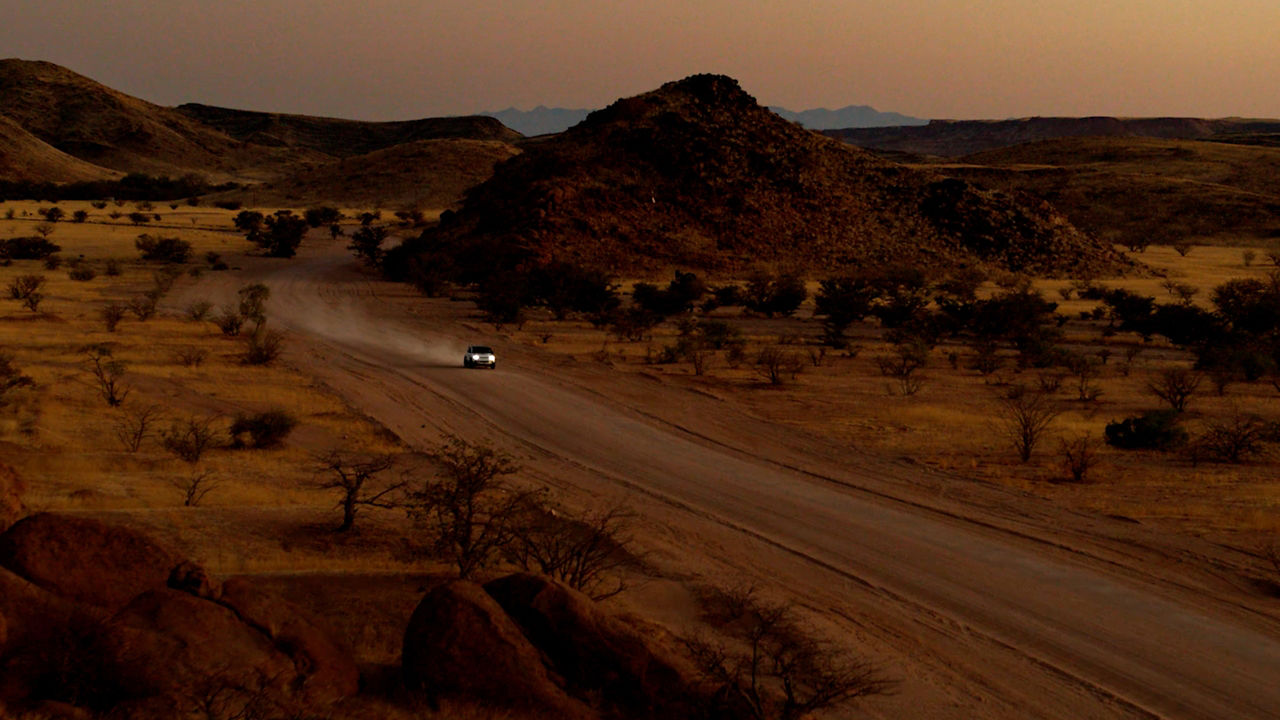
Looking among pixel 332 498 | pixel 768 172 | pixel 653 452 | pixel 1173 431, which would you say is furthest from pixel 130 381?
pixel 768 172

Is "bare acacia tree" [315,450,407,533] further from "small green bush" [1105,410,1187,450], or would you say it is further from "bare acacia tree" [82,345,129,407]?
"small green bush" [1105,410,1187,450]

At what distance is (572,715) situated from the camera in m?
9.53

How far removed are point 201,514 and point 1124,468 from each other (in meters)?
19.7

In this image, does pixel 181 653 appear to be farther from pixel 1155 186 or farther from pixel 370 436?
pixel 1155 186

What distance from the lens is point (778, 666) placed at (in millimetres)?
12086

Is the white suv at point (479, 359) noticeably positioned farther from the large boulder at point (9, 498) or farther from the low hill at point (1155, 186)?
the low hill at point (1155, 186)

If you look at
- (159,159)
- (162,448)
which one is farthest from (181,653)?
(159,159)

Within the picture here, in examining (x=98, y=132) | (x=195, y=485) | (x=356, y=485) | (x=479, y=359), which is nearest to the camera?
(x=356, y=485)

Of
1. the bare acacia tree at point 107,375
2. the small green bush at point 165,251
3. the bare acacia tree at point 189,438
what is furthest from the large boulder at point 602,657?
the small green bush at point 165,251

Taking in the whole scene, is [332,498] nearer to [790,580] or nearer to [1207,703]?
[790,580]

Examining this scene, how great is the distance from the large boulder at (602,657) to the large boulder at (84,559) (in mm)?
4014

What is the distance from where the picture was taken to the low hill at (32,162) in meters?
146

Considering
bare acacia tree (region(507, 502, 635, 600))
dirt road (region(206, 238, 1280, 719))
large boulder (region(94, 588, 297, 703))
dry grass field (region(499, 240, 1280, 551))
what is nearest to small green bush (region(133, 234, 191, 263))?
dry grass field (region(499, 240, 1280, 551))

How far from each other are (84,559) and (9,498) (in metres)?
3.03
